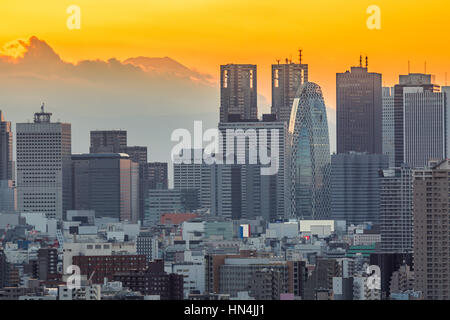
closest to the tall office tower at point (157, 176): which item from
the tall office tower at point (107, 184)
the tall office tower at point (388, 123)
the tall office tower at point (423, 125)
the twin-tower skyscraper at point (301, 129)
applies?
the tall office tower at point (107, 184)

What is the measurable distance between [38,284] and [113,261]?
178 inches

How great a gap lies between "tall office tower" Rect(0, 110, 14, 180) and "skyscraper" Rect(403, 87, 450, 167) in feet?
55.1

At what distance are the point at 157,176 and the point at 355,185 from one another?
492 inches

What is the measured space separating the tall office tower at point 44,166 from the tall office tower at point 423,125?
1381 centimetres

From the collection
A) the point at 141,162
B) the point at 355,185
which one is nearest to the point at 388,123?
the point at 355,185

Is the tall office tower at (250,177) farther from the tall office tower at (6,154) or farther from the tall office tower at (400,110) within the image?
the tall office tower at (6,154)

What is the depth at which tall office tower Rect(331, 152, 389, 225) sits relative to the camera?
174 feet

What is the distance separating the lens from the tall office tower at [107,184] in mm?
51000

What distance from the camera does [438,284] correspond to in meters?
23.7

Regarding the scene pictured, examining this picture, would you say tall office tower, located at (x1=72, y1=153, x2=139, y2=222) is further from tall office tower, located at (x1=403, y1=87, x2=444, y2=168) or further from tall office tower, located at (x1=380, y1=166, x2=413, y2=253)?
tall office tower, located at (x1=380, y1=166, x2=413, y2=253)

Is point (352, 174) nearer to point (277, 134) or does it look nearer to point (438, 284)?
point (277, 134)

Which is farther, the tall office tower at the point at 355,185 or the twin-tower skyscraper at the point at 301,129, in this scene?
the twin-tower skyscraper at the point at 301,129
